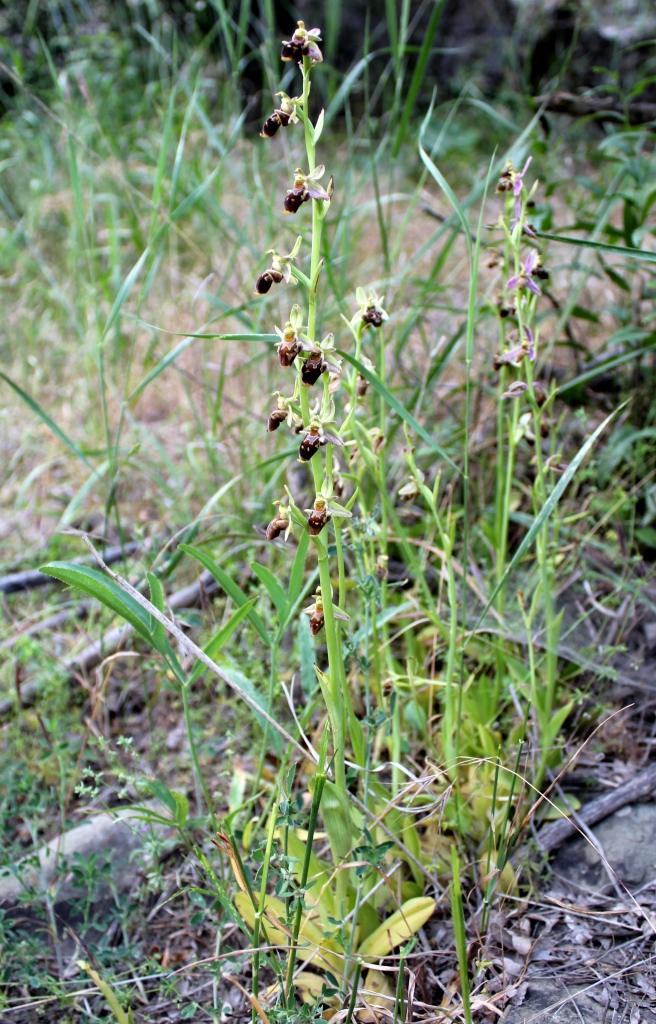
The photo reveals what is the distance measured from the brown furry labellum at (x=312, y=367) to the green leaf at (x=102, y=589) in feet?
1.73

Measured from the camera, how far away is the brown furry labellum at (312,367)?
3.61 ft

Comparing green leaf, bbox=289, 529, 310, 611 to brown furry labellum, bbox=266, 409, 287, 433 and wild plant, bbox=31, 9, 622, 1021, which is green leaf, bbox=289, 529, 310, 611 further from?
brown furry labellum, bbox=266, 409, 287, 433

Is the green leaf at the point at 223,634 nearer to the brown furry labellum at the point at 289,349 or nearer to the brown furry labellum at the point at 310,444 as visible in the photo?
the brown furry labellum at the point at 310,444

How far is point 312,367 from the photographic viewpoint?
110 cm

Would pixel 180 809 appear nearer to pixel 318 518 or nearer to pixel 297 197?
pixel 318 518

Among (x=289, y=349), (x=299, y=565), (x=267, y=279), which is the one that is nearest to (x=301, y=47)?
(x=267, y=279)

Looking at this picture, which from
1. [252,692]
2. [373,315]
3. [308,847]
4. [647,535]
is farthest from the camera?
[647,535]

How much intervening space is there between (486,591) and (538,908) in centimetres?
79

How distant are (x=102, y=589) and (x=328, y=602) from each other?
16.5 inches

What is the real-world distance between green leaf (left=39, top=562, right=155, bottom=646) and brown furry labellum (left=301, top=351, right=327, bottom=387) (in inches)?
20.7

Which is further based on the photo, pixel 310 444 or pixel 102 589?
pixel 102 589

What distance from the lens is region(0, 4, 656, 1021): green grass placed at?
1321 millimetres

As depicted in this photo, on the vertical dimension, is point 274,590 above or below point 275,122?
below

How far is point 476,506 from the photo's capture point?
2.32 m
